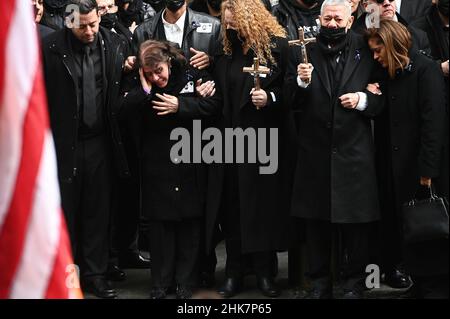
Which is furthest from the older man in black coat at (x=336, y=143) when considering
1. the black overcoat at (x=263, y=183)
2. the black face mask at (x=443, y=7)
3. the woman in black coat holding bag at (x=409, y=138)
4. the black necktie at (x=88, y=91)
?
the black necktie at (x=88, y=91)

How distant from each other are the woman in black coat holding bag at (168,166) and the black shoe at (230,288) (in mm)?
229

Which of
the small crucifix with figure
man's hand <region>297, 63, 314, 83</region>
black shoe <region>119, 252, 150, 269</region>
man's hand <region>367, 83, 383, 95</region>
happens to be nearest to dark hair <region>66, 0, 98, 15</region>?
the small crucifix with figure

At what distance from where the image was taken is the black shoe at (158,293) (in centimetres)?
772

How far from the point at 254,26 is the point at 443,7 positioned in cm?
140

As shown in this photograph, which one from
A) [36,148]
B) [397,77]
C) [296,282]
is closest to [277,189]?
[296,282]

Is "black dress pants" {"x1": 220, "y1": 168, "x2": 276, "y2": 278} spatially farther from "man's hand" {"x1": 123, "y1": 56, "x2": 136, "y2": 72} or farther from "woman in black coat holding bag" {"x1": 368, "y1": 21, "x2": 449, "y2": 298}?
"man's hand" {"x1": 123, "y1": 56, "x2": 136, "y2": 72}

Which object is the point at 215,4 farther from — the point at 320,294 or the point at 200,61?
the point at 320,294

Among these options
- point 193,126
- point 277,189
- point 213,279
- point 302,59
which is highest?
point 302,59

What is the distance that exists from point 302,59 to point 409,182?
3.86 ft

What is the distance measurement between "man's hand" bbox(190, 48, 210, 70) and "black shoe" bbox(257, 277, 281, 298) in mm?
1719

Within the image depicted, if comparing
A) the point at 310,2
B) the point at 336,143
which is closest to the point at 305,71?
the point at 336,143

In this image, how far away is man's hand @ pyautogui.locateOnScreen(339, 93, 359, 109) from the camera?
7.17 metres

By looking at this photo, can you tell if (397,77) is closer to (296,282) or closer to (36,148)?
(296,282)
